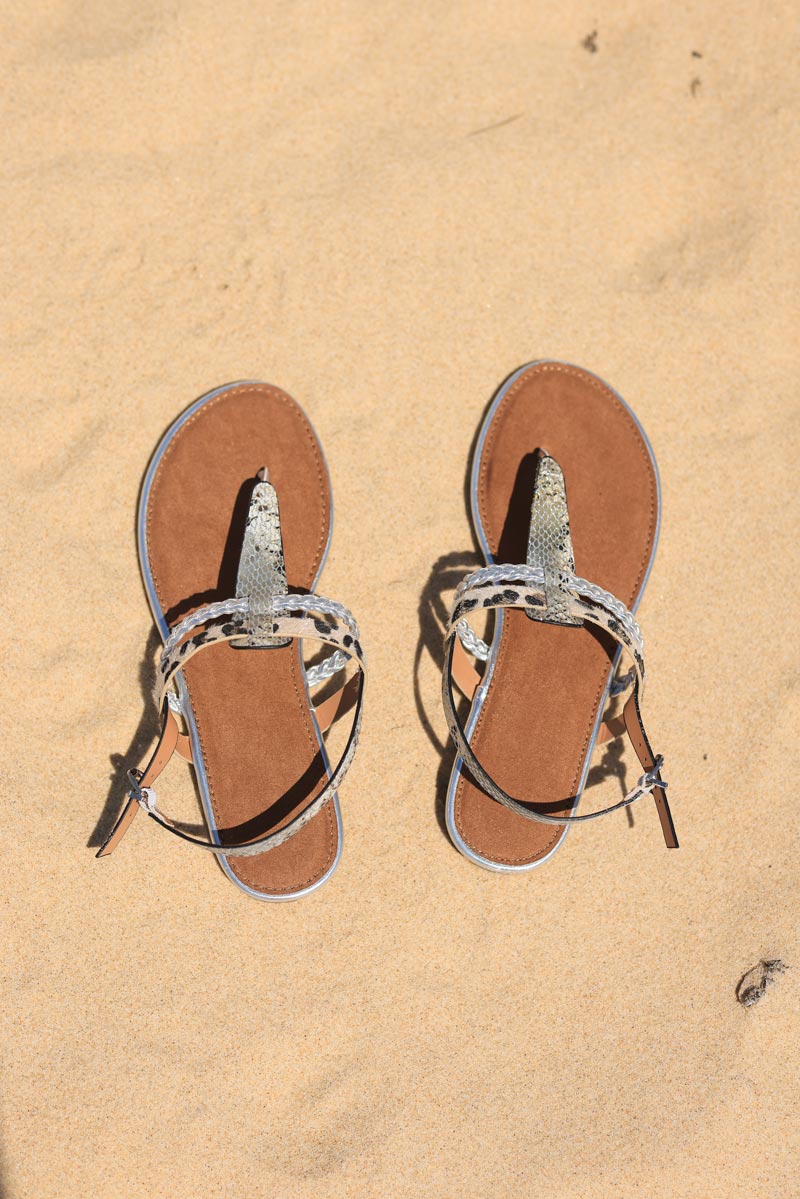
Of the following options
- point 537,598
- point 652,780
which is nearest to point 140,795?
point 537,598

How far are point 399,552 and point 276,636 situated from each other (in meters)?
0.44

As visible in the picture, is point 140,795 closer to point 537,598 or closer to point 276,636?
point 276,636

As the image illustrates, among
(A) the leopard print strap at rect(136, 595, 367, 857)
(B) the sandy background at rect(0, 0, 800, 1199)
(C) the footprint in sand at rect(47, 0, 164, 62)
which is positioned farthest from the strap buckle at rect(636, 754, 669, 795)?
(C) the footprint in sand at rect(47, 0, 164, 62)

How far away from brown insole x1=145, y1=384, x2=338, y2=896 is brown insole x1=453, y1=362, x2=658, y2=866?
376 mm

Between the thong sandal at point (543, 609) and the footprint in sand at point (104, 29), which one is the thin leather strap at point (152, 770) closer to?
the thong sandal at point (543, 609)

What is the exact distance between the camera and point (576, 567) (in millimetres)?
2088

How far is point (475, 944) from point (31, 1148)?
3.46 ft

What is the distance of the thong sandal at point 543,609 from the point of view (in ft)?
6.39

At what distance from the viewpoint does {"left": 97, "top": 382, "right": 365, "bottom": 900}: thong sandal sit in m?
1.90

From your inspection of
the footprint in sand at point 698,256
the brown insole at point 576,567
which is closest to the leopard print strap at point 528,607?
the brown insole at point 576,567

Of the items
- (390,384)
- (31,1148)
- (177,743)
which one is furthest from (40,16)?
(31,1148)

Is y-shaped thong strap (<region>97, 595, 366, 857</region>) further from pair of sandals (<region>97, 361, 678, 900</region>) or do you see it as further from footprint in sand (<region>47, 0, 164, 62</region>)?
footprint in sand (<region>47, 0, 164, 62</region>)

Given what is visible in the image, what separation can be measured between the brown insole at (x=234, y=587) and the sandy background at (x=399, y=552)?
0.09m

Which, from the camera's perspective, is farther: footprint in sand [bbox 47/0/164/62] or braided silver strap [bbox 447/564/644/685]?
footprint in sand [bbox 47/0/164/62]
